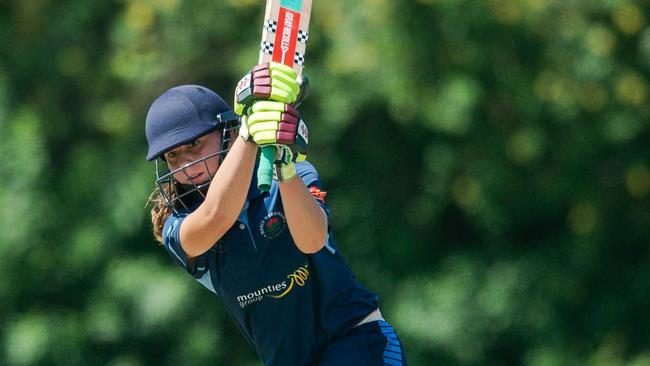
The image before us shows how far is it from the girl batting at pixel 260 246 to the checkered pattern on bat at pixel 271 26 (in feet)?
1.12

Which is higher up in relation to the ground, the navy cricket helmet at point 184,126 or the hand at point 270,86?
the hand at point 270,86

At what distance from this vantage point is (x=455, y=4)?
8.57 meters

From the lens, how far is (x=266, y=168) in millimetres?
3521

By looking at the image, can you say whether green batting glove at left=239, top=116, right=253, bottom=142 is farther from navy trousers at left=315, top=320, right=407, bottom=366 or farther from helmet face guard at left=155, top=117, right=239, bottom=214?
navy trousers at left=315, top=320, right=407, bottom=366

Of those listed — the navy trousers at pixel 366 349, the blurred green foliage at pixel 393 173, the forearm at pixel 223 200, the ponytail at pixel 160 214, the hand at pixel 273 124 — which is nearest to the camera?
the hand at pixel 273 124

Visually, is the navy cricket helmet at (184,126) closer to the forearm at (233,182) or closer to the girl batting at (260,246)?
the girl batting at (260,246)

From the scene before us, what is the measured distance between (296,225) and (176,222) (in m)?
0.43

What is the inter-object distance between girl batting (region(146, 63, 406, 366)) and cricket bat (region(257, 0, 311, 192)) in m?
0.28

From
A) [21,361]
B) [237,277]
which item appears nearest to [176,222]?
[237,277]

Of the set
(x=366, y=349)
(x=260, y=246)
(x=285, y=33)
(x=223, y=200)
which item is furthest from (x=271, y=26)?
(x=366, y=349)

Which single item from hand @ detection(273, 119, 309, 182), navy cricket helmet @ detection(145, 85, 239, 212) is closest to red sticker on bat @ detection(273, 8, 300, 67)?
hand @ detection(273, 119, 309, 182)

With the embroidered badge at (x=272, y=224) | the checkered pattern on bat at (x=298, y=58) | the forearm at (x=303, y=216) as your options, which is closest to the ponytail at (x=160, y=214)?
the embroidered badge at (x=272, y=224)

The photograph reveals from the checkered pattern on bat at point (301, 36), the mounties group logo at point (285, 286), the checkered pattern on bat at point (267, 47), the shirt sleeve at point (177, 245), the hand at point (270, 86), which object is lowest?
the mounties group logo at point (285, 286)

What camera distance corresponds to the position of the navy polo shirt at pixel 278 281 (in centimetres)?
389
